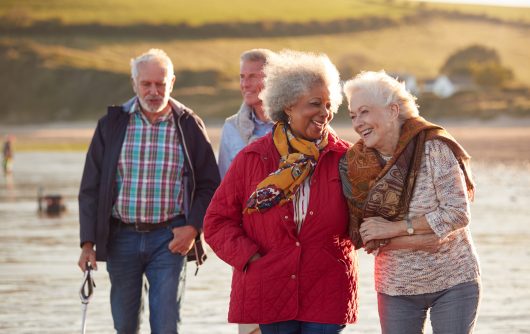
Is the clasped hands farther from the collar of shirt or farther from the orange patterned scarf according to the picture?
the collar of shirt

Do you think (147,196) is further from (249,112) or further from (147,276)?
(249,112)

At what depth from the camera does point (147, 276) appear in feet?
23.6

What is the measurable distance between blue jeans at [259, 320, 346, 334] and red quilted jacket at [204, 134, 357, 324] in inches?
1.4

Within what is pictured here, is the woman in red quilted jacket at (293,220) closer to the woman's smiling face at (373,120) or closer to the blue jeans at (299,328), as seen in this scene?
the blue jeans at (299,328)

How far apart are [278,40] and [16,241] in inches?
4830

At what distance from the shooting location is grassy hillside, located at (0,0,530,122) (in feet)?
392

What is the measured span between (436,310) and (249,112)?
2183 mm

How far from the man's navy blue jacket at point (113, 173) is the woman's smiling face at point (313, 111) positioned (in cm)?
162

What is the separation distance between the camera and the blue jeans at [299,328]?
5539 mm

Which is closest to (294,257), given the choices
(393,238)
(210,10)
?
(393,238)

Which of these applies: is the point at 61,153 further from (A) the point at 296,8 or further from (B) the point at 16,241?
(A) the point at 296,8

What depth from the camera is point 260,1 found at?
156 meters

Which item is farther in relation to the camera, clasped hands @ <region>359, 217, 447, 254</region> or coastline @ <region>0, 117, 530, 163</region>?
coastline @ <region>0, 117, 530, 163</region>

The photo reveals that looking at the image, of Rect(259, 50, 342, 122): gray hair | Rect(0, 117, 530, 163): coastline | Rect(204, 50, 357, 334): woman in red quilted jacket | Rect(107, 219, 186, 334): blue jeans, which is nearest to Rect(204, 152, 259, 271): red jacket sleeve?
Rect(204, 50, 357, 334): woman in red quilted jacket
